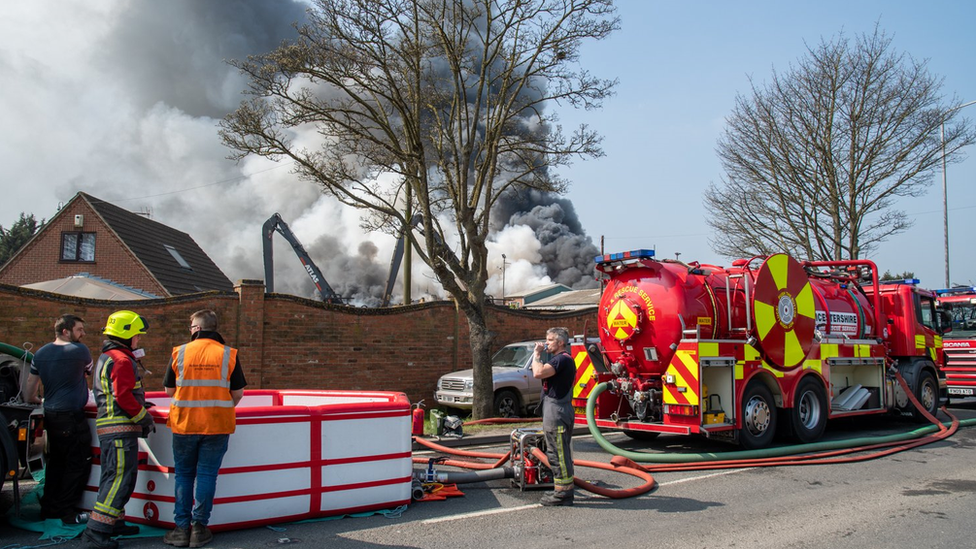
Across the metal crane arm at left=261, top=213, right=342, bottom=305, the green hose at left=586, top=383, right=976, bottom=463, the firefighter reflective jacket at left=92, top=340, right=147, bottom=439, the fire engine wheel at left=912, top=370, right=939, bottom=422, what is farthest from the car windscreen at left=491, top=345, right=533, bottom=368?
the metal crane arm at left=261, top=213, right=342, bottom=305

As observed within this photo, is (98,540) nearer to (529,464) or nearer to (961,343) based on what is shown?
(529,464)

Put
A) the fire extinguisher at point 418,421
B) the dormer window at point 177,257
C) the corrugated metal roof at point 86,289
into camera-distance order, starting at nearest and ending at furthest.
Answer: the fire extinguisher at point 418,421, the corrugated metal roof at point 86,289, the dormer window at point 177,257

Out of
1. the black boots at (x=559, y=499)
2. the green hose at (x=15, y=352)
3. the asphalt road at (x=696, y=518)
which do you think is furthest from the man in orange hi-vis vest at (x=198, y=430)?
the black boots at (x=559, y=499)

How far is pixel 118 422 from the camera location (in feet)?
17.3

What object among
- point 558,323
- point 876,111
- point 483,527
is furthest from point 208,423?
point 876,111

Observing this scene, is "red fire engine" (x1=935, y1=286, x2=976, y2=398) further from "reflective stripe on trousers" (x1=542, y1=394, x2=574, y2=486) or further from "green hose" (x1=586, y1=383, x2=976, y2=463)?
Result: "reflective stripe on trousers" (x1=542, y1=394, x2=574, y2=486)

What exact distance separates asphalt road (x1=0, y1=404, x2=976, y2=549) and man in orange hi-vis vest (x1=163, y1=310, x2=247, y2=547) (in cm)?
28

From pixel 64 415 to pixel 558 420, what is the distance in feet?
13.2

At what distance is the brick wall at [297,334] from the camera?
11367 mm

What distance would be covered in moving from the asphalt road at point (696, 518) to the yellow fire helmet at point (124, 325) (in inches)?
60.1

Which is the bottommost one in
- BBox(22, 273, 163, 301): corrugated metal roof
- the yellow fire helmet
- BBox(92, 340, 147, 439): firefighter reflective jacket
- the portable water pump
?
the portable water pump

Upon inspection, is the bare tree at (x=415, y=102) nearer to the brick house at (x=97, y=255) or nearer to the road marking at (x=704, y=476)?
the road marking at (x=704, y=476)

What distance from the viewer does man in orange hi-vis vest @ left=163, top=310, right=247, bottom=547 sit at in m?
5.12

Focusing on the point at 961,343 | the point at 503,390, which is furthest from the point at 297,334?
the point at 961,343
